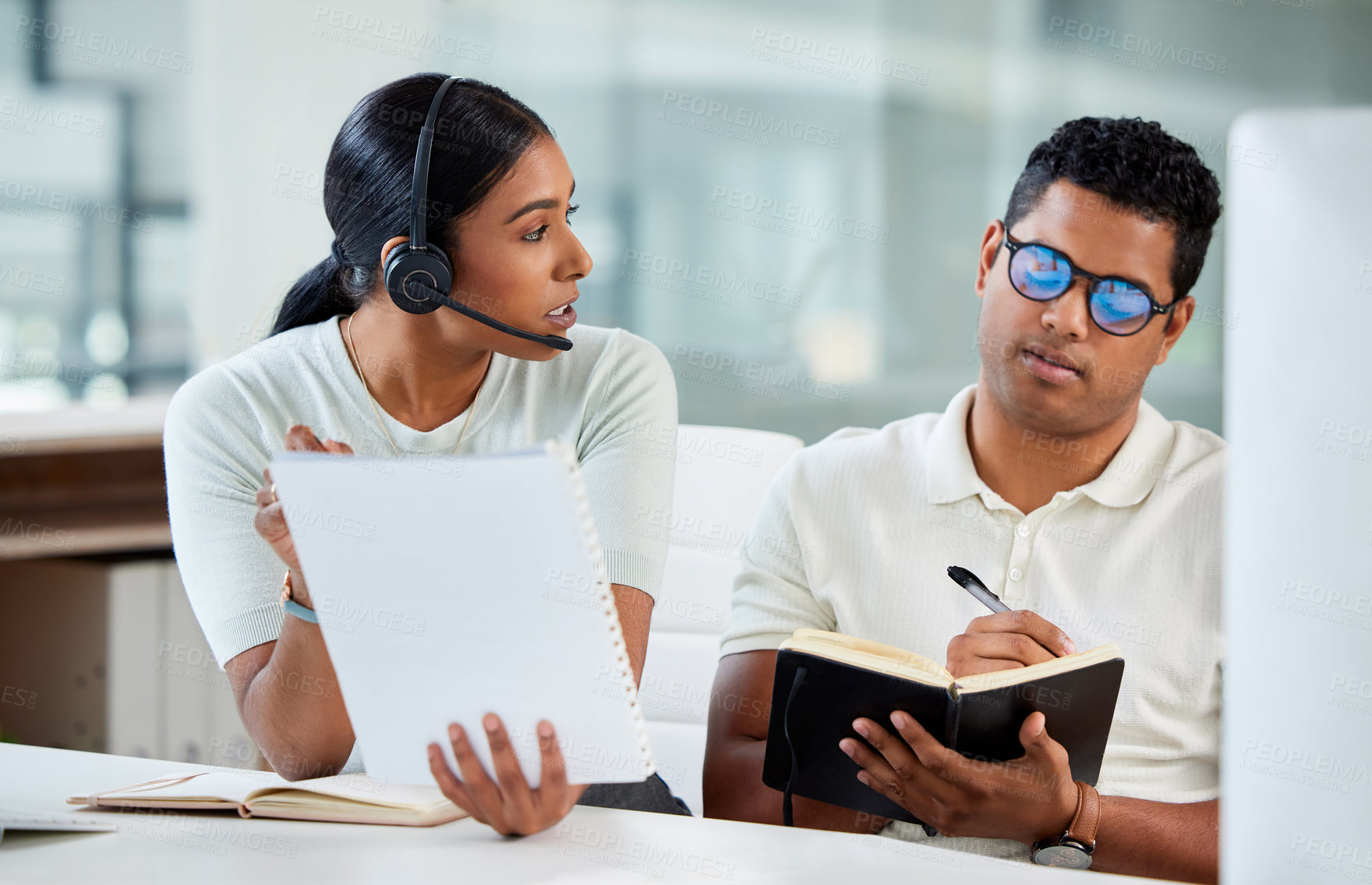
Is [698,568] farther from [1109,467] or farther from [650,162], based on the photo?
[650,162]

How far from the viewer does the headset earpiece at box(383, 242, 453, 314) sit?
3.70 ft

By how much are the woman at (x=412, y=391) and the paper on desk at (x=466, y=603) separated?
275mm

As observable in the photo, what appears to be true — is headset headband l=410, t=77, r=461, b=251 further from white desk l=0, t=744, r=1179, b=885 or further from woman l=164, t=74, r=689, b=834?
white desk l=0, t=744, r=1179, b=885

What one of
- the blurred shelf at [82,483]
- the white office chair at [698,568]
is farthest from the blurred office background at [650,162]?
the white office chair at [698,568]

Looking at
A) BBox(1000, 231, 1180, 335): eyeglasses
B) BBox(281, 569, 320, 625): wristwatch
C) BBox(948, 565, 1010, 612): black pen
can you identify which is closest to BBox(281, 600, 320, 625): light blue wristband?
BBox(281, 569, 320, 625): wristwatch

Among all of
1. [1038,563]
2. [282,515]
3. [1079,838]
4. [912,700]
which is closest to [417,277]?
[282,515]

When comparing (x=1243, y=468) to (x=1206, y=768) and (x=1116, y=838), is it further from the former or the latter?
(x=1206, y=768)

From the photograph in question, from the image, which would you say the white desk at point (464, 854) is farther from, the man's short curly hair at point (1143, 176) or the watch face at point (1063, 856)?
the man's short curly hair at point (1143, 176)

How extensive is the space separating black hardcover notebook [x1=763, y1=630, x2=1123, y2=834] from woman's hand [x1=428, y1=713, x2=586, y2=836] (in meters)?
0.24

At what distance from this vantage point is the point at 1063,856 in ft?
3.46

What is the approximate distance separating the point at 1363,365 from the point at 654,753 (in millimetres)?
1179

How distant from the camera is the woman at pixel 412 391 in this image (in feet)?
3.59

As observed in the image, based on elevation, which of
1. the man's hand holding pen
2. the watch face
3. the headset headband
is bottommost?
the watch face

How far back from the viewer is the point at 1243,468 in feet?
1.66
